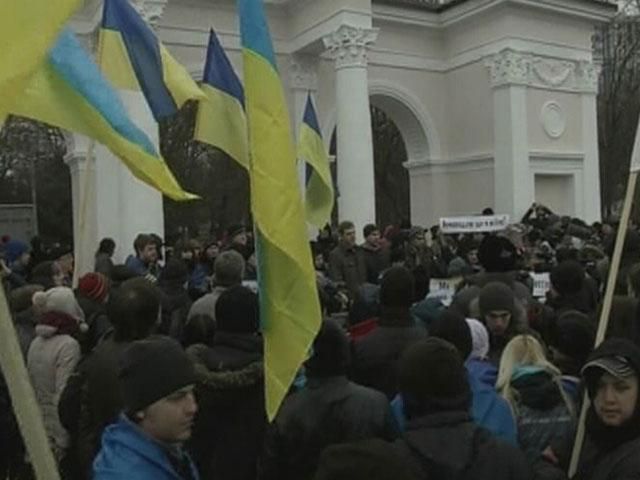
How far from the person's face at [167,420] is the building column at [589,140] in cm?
2012

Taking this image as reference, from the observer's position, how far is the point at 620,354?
309 centimetres

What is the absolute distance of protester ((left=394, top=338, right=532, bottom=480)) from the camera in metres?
3.11

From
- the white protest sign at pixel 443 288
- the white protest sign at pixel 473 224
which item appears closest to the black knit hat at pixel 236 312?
the white protest sign at pixel 443 288

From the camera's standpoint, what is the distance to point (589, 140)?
2234 centimetres

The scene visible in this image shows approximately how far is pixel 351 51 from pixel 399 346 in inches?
525

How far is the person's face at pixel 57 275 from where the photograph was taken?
8.18 m

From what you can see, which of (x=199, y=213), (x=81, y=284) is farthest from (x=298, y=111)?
(x=199, y=213)

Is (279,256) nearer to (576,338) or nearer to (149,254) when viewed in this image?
(576,338)

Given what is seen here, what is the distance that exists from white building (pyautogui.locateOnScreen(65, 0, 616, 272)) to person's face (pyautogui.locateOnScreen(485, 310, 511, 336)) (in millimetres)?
12833

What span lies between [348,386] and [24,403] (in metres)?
1.98

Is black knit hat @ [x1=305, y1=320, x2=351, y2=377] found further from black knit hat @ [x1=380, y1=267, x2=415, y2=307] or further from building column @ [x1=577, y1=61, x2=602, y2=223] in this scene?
building column @ [x1=577, y1=61, x2=602, y2=223]

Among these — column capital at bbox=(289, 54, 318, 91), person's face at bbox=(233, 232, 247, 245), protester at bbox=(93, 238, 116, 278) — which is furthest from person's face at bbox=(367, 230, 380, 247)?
column capital at bbox=(289, 54, 318, 91)

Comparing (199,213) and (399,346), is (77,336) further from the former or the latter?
(199,213)

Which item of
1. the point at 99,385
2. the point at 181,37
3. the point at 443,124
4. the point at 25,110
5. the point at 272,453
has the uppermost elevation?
the point at 181,37
